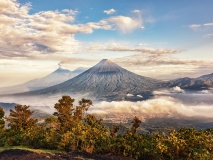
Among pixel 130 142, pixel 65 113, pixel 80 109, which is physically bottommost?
pixel 130 142

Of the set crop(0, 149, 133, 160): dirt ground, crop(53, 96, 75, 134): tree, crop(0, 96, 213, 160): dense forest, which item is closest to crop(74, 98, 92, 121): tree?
crop(53, 96, 75, 134): tree

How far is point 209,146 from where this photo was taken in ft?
52.2

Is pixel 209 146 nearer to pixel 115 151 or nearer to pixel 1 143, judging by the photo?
pixel 115 151

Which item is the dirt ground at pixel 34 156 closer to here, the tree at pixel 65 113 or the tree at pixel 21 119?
the tree at pixel 65 113

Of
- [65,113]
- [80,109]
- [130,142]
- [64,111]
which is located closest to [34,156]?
[130,142]

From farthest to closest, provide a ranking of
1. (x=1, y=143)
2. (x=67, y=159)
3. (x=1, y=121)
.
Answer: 1. (x=1, y=121)
2. (x=1, y=143)
3. (x=67, y=159)

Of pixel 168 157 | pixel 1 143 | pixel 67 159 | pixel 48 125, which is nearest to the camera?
pixel 67 159

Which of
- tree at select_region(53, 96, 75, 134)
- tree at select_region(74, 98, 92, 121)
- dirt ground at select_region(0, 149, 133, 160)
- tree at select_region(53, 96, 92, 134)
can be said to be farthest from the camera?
tree at select_region(74, 98, 92, 121)

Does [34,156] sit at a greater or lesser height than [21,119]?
lesser

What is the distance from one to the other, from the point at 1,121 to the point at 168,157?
73.9 ft

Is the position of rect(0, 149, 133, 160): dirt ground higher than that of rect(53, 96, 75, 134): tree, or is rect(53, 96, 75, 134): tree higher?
rect(53, 96, 75, 134): tree

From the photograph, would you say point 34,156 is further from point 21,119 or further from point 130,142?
point 21,119

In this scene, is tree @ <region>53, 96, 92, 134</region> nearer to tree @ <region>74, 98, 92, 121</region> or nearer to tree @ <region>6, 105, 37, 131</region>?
tree @ <region>74, 98, 92, 121</region>

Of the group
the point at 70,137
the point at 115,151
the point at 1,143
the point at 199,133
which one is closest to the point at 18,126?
the point at 1,143
